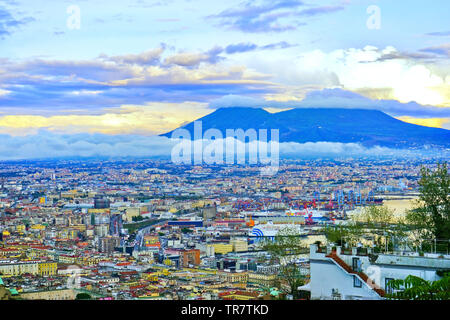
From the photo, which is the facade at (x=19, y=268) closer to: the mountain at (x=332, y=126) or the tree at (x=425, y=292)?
the mountain at (x=332, y=126)

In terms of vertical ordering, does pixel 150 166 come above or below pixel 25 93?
below

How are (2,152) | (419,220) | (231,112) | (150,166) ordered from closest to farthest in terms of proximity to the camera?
(419,220)
(2,152)
(231,112)
(150,166)

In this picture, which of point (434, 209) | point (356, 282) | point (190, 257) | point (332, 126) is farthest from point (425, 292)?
point (332, 126)

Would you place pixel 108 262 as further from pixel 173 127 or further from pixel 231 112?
pixel 231 112

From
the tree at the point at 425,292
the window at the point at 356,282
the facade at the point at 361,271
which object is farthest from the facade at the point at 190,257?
the tree at the point at 425,292
